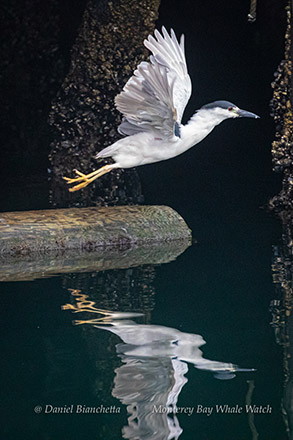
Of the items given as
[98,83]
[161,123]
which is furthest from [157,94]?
[98,83]

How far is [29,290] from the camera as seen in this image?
3.87 meters

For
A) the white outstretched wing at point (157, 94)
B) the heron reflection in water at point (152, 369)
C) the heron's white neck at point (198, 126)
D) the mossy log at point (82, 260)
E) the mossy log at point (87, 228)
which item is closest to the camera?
the heron reflection in water at point (152, 369)

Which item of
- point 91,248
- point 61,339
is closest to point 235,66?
point 91,248

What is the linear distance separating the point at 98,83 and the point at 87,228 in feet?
11.3

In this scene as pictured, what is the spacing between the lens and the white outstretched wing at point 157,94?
4386 millimetres

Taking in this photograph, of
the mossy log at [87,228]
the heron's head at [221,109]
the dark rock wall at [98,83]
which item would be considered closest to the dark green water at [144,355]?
the mossy log at [87,228]

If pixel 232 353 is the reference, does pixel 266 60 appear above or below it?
above

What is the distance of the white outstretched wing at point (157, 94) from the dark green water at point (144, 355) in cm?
97

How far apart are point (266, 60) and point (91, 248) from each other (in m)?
6.86

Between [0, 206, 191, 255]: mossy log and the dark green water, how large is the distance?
610 mm

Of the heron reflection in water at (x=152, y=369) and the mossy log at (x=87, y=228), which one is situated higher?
the mossy log at (x=87, y=228)

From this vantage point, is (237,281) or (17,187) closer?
(237,281)

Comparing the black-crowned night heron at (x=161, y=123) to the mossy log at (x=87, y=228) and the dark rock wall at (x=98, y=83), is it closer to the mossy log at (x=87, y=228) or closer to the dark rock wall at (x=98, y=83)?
the mossy log at (x=87, y=228)

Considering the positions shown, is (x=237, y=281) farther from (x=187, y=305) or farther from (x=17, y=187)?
(x=17, y=187)
